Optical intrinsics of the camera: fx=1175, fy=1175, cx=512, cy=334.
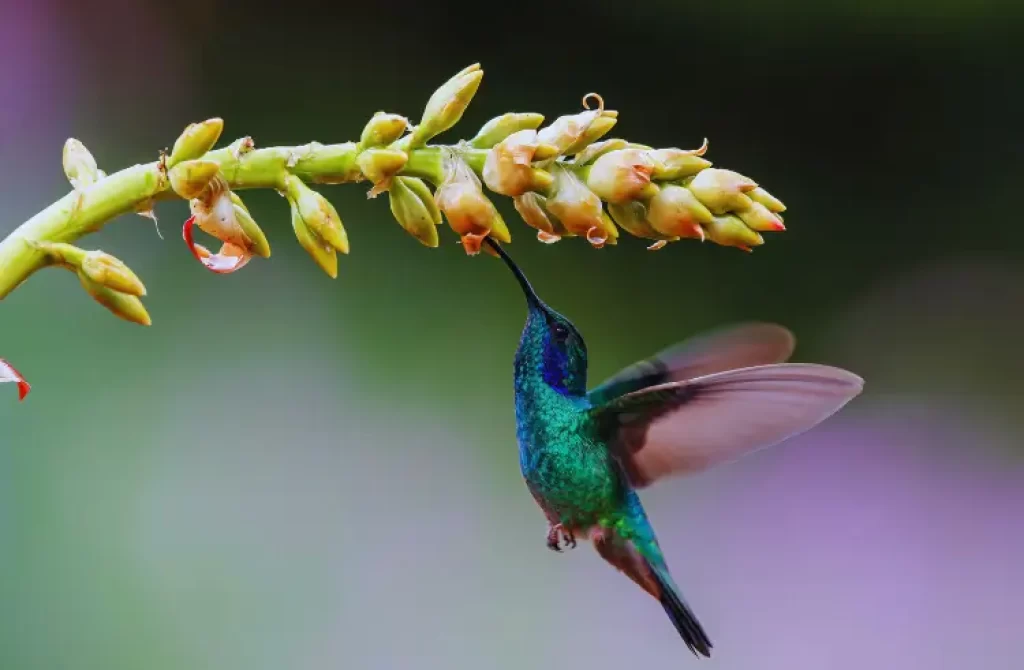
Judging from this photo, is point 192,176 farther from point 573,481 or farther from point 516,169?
point 573,481

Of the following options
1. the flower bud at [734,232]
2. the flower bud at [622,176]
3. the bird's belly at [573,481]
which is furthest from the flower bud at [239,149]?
the bird's belly at [573,481]

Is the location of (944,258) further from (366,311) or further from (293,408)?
(293,408)

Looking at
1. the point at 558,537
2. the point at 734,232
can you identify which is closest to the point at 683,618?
the point at 558,537

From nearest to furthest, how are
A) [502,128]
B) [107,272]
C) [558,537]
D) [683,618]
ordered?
[107,272] → [502,128] → [683,618] → [558,537]

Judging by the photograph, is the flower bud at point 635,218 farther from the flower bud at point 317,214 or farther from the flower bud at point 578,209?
the flower bud at point 317,214

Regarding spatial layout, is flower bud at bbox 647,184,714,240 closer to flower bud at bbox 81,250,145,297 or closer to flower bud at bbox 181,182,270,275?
flower bud at bbox 181,182,270,275
